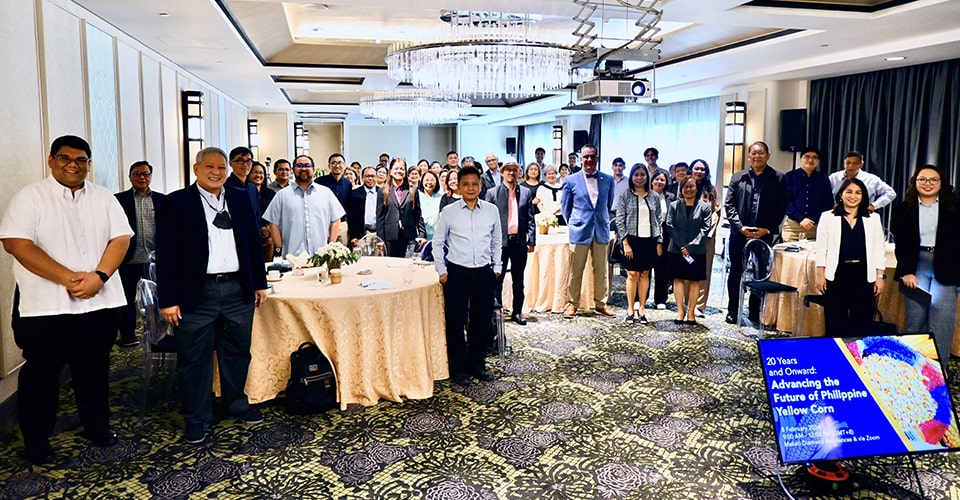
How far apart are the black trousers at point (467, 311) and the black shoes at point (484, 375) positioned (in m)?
0.03

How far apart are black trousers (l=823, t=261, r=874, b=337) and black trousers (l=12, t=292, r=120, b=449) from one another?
15.7 ft

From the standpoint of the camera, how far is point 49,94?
494 centimetres

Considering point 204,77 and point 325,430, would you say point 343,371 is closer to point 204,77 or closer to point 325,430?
point 325,430

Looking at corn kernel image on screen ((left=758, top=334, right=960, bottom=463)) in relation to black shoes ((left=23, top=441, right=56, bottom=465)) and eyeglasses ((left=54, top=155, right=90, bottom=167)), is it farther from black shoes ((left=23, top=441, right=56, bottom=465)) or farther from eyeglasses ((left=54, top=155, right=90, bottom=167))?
black shoes ((left=23, top=441, right=56, bottom=465))

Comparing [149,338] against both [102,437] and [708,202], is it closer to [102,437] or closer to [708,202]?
[102,437]

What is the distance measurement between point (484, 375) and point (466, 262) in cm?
91

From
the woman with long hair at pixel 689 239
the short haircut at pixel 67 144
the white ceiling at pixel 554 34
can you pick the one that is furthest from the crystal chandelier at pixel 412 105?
the short haircut at pixel 67 144

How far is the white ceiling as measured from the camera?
572 centimetres

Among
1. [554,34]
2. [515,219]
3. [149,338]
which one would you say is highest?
[554,34]

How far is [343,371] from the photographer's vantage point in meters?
4.40

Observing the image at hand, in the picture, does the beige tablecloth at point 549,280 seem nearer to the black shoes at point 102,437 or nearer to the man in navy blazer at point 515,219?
the man in navy blazer at point 515,219

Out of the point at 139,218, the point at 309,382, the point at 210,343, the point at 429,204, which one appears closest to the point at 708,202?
the point at 429,204

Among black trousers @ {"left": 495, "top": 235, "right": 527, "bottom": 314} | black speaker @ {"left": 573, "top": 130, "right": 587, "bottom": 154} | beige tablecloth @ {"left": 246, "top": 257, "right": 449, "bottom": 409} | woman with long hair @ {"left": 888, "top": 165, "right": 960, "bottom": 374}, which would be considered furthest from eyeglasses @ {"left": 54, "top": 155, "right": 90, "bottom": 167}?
black speaker @ {"left": 573, "top": 130, "right": 587, "bottom": 154}

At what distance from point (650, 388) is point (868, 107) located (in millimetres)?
6827
